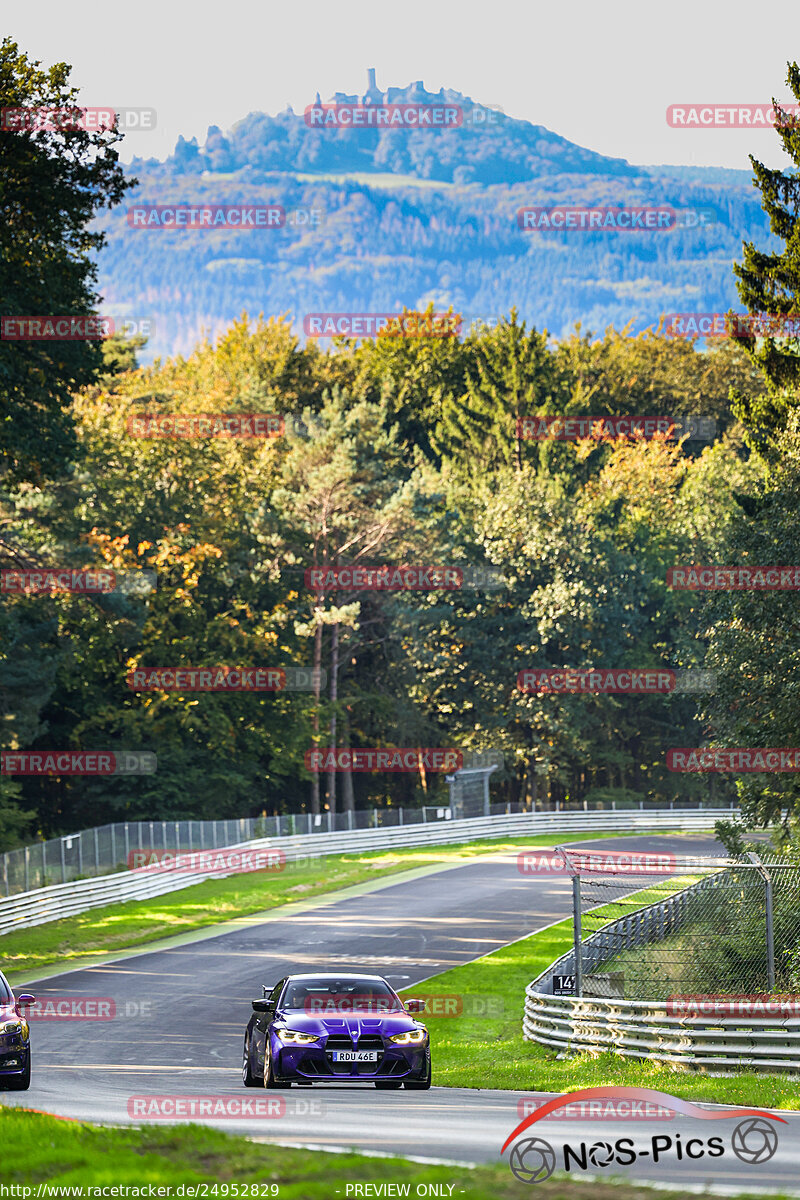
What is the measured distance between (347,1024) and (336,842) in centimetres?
4037

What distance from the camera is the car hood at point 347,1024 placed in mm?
14070

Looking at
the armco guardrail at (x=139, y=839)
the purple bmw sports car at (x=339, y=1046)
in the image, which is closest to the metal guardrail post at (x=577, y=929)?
the purple bmw sports car at (x=339, y=1046)

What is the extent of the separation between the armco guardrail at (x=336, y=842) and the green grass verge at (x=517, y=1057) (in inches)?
495

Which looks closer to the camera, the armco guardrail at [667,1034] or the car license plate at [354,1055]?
the car license plate at [354,1055]

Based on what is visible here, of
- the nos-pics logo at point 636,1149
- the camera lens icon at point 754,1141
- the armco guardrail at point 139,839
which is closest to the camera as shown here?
the nos-pics logo at point 636,1149

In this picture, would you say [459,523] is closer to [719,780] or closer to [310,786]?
[310,786]

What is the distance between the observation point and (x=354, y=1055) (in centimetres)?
1395

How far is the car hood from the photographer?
46.2 ft

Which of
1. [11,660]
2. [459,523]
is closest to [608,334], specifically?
[459,523]

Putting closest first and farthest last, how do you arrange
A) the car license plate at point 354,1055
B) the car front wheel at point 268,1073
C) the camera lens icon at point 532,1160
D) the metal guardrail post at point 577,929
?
the camera lens icon at point 532,1160, the car license plate at point 354,1055, the car front wheel at point 268,1073, the metal guardrail post at point 577,929

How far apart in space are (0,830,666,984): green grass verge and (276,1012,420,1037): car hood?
16.0 m

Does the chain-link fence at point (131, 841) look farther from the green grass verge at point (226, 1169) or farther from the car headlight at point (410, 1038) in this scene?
the green grass verge at point (226, 1169)

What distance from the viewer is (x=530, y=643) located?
70.4 metres

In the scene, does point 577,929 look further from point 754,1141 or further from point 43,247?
point 43,247
